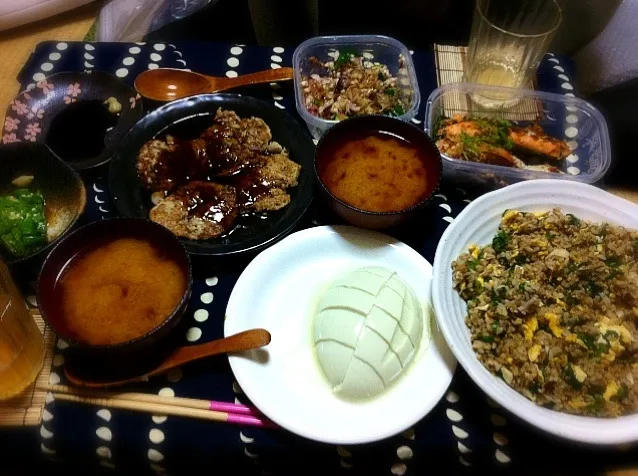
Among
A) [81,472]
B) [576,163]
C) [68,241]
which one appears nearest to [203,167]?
[68,241]

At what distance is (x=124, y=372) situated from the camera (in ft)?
4.44

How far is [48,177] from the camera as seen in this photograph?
63.7 inches

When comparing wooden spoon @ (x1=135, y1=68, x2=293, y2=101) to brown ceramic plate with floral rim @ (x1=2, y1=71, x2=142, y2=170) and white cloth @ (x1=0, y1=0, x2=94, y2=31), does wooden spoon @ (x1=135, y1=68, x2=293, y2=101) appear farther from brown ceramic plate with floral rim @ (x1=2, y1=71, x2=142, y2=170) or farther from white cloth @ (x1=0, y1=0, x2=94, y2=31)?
white cloth @ (x1=0, y1=0, x2=94, y2=31)

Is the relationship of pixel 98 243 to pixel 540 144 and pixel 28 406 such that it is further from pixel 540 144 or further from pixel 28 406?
pixel 540 144

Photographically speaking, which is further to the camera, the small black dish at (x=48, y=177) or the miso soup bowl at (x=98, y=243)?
the small black dish at (x=48, y=177)

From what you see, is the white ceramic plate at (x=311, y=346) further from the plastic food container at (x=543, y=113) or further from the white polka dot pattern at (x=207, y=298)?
the plastic food container at (x=543, y=113)

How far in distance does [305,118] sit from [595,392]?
1.28 metres

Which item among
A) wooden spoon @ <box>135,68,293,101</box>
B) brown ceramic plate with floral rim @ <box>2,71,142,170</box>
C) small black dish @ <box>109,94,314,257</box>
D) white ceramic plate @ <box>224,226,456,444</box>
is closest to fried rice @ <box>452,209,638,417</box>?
white ceramic plate @ <box>224,226,456,444</box>

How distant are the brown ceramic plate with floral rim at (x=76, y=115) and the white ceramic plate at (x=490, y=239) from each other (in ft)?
3.96

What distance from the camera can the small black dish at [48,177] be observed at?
1583mm

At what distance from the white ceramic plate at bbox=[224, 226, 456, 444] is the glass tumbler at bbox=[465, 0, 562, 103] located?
97cm

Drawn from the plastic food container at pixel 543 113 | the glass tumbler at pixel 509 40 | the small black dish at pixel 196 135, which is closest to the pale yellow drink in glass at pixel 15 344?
the small black dish at pixel 196 135

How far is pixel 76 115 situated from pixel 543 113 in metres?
1.78

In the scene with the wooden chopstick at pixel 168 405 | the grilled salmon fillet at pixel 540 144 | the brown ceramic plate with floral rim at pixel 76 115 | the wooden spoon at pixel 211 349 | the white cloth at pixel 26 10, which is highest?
the white cloth at pixel 26 10
